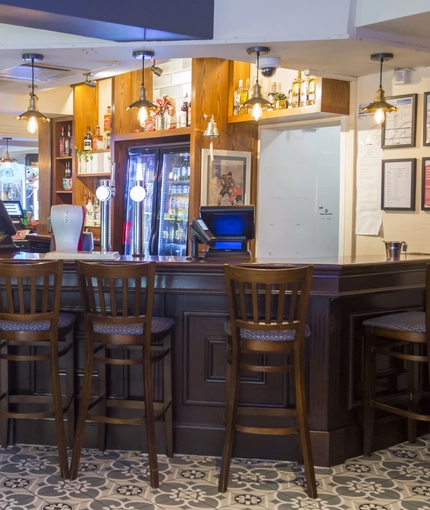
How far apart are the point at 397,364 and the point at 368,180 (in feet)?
6.31

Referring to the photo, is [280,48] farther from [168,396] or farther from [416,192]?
[168,396]

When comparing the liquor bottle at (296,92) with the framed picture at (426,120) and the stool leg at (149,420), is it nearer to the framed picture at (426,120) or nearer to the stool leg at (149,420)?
the framed picture at (426,120)

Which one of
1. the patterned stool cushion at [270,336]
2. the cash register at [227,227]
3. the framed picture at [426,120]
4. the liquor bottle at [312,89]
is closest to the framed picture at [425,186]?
the framed picture at [426,120]

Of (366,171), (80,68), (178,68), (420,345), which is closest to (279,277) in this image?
(420,345)

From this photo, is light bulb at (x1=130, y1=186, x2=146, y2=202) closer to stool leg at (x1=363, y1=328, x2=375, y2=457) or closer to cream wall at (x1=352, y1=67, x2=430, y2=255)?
cream wall at (x1=352, y1=67, x2=430, y2=255)

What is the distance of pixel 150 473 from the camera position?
134 inches

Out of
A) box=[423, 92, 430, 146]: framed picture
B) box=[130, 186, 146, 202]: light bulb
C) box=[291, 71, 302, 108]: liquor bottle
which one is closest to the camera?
box=[130, 186, 146, 202]: light bulb

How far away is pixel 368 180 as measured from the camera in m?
5.58

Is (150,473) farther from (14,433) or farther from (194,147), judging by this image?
(194,147)

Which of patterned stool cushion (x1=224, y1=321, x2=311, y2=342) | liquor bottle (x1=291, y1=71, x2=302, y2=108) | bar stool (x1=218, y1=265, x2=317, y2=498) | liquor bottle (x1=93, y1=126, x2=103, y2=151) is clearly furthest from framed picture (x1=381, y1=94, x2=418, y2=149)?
liquor bottle (x1=93, y1=126, x2=103, y2=151)

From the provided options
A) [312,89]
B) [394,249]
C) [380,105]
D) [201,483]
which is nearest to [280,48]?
[380,105]

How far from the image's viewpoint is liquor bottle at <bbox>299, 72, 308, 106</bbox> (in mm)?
5730

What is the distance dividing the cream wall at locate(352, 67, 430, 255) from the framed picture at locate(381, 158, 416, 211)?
0.04m

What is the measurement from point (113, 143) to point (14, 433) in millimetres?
4180
